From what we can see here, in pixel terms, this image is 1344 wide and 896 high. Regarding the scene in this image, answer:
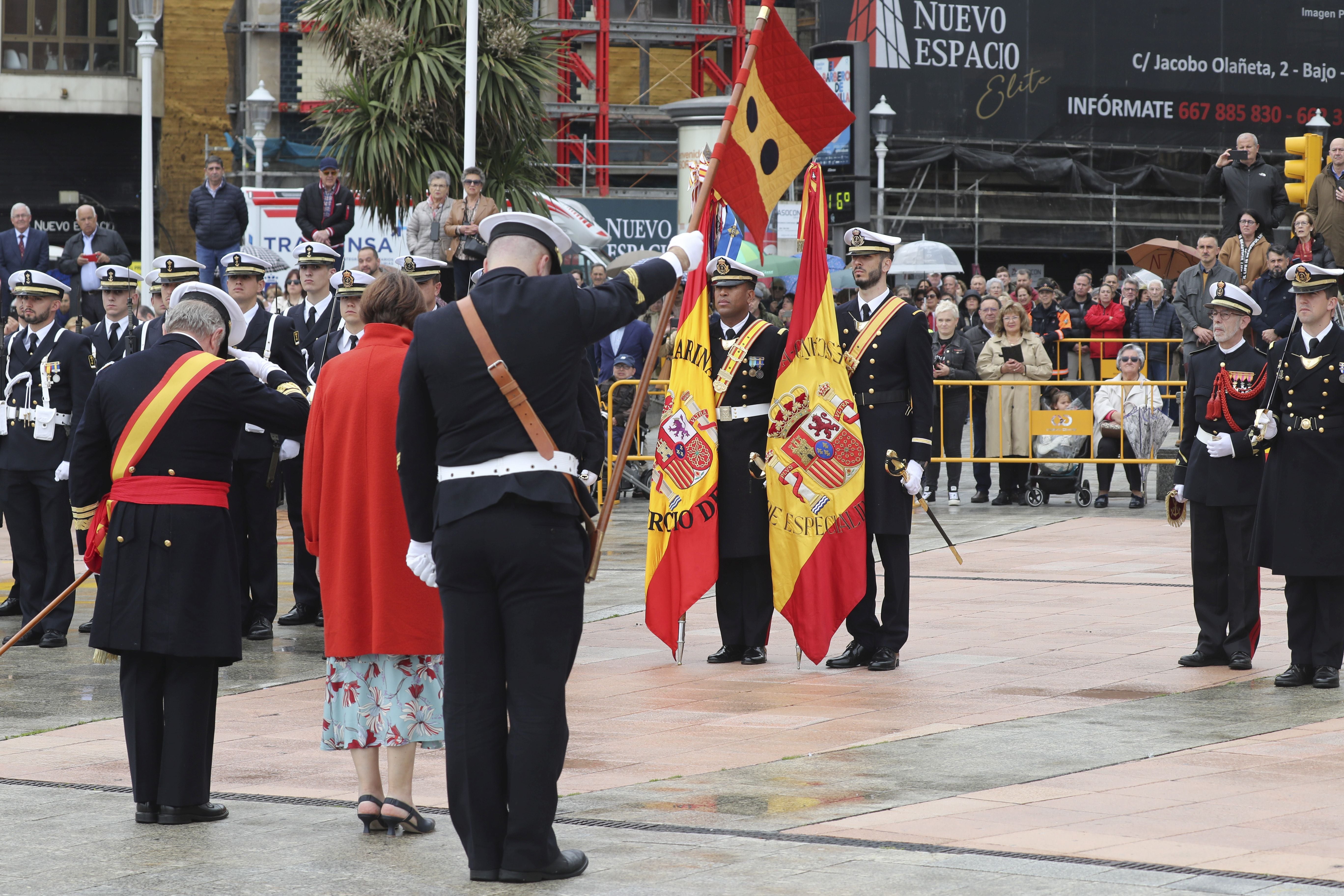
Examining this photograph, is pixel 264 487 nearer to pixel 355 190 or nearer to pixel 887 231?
pixel 355 190

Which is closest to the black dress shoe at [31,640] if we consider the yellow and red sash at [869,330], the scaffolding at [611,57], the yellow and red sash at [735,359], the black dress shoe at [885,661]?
the yellow and red sash at [735,359]

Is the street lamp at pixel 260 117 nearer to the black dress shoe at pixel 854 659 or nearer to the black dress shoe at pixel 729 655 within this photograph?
the black dress shoe at pixel 729 655

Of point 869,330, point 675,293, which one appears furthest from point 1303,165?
point 675,293

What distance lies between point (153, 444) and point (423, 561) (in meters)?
1.36

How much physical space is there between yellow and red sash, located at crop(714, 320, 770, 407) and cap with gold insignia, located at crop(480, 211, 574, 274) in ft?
13.0

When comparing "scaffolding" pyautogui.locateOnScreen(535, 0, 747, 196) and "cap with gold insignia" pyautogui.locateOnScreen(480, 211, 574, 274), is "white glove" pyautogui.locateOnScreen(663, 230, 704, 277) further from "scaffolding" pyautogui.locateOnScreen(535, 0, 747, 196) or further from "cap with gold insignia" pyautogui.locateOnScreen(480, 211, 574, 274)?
"scaffolding" pyautogui.locateOnScreen(535, 0, 747, 196)

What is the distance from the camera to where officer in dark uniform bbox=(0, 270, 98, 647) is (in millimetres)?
10617

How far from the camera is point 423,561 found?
5609mm

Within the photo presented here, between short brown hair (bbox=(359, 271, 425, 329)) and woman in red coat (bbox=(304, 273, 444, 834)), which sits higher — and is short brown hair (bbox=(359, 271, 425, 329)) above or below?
above

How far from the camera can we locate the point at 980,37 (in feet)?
134

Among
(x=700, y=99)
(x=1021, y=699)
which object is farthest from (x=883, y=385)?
(x=700, y=99)

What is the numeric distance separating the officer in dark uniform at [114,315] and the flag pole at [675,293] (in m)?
5.25

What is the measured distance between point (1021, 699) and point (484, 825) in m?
3.76

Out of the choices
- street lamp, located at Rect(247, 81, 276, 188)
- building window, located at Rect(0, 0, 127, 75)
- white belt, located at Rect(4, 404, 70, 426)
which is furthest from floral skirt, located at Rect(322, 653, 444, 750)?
building window, located at Rect(0, 0, 127, 75)
